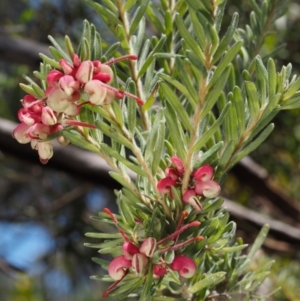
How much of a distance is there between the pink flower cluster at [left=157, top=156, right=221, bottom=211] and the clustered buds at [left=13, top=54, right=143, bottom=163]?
0.05 metres

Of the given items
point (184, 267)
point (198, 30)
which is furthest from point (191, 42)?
point (184, 267)

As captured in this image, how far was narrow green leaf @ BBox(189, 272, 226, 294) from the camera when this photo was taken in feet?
0.95

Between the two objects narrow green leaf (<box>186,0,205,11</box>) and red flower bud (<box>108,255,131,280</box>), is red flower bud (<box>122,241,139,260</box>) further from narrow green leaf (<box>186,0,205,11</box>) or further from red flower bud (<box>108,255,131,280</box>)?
narrow green leaf (<box>186,0,205,11</box>)

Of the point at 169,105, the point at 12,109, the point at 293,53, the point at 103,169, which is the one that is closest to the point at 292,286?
the point at 103,169

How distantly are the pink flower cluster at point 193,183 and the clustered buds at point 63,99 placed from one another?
5cm

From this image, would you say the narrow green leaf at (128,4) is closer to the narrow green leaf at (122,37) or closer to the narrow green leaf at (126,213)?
the narrow green leaf at (122,37)

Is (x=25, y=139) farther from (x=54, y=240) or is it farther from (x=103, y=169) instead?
(x=54, y=240)

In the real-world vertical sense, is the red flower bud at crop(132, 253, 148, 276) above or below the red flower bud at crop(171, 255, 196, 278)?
above

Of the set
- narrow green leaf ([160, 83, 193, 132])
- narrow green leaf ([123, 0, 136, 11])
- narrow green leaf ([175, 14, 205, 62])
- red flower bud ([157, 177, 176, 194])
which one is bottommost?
red flower bud ([157, 177, 176, 194])

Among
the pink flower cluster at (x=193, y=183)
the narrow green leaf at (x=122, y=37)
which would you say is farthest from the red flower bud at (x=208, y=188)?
the narrow green leaf at (x=122, y=37)

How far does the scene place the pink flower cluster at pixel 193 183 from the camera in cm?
27

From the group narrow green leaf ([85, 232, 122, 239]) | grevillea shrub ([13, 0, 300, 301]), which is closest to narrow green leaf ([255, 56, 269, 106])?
grevillea shrub ([13, 0, 300, 301])

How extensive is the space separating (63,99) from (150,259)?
0.29ft

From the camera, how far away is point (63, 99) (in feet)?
0.79
